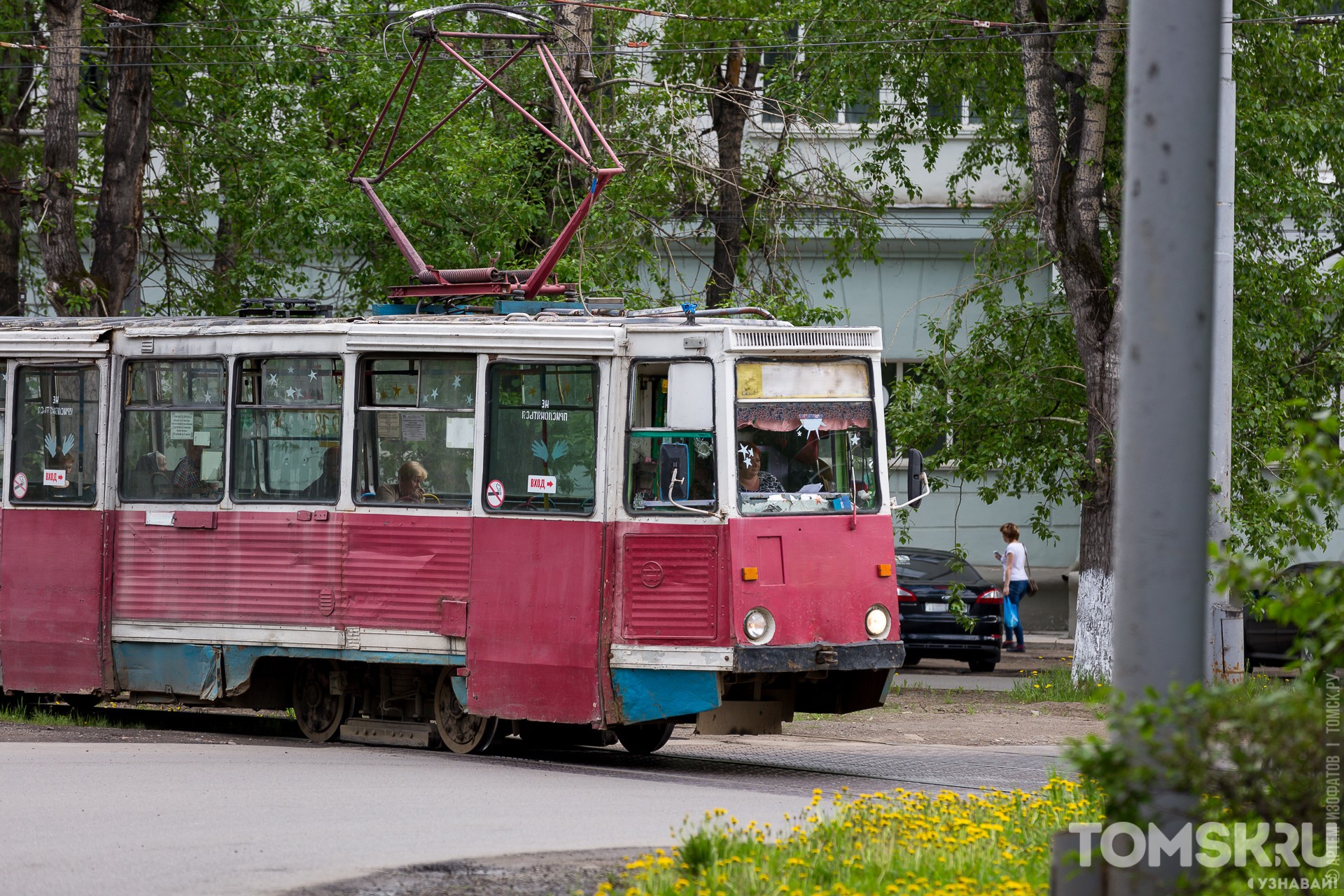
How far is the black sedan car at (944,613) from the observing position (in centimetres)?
2169

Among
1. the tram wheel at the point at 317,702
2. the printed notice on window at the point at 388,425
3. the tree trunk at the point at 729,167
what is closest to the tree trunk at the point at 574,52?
the tree trunk at the point at 729,167

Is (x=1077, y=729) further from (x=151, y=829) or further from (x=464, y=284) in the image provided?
(x=151, y=829)

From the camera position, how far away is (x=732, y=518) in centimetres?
1131

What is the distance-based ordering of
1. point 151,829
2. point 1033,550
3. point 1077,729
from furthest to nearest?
point 1033,550 < point 1077,729 < point 151,829

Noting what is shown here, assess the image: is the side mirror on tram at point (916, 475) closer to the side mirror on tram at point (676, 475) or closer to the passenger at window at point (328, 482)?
the side mirror on tram at point (676, 475)

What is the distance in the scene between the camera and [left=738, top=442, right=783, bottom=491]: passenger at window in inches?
452

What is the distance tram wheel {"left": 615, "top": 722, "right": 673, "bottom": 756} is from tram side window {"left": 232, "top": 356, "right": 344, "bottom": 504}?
2.77 metres

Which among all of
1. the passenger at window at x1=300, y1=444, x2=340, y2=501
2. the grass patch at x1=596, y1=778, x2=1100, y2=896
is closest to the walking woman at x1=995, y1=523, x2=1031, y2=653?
the passenger at window at x1=300, y1=444, x2=340, y2=501

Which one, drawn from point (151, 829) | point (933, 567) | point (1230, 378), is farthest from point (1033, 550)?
point (151, 829)

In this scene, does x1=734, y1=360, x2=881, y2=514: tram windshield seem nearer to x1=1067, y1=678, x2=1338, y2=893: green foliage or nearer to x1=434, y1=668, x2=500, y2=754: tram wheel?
x1=434, y1=668, x2=500, y2=754: tram wheel

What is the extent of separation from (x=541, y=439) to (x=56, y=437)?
4.36 metres

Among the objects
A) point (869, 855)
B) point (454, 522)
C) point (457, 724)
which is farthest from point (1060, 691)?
point (869, 855)

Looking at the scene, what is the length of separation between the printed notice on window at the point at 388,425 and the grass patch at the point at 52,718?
358 centimetres

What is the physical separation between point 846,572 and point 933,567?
10.8 m
